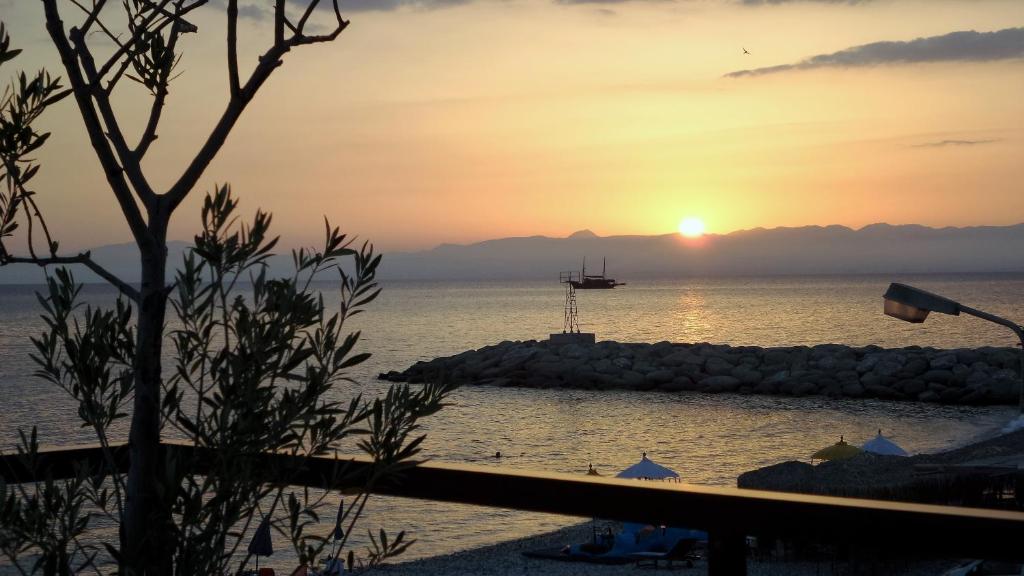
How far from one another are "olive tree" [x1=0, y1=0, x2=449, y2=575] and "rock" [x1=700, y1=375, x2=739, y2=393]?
3514 centimetres

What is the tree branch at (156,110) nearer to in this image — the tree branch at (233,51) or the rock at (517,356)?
the tree branch at (233,51)

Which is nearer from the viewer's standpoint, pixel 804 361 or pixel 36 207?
pixel 36 207

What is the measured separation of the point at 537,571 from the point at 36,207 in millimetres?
9304

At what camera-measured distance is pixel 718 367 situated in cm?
3822

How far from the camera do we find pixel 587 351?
42938 mm

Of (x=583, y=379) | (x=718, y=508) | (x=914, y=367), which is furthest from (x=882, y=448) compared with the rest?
(x=583, y=379)

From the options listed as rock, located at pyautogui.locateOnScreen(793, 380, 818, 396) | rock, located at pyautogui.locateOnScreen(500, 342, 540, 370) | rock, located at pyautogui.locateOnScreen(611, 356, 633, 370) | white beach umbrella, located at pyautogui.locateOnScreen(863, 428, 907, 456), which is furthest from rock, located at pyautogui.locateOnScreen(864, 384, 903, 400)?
white beach umbrella, located at pyautogui.locateOnScreen(863, 428, 907, 456)

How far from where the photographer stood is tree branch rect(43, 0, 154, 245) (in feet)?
5.42

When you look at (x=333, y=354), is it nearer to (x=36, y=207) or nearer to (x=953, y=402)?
(x=36, y=207)

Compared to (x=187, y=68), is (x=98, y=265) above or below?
below

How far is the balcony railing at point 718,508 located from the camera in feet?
4.94

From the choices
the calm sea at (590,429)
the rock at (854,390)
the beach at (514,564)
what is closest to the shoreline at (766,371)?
the rock at (854,390)

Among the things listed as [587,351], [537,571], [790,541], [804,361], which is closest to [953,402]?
[804,361]

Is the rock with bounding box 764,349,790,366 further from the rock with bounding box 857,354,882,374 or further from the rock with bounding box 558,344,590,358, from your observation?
the rock with bounding box 558,344,590,358
